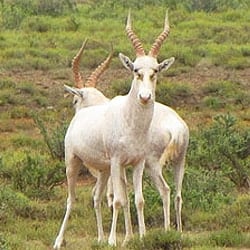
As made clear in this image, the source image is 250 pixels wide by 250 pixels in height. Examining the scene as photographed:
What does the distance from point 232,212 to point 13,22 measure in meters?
16.5

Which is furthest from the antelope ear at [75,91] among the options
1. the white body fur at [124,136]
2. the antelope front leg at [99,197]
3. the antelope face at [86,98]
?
the antelope front leg at [99,197]

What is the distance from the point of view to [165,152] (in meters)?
10.9

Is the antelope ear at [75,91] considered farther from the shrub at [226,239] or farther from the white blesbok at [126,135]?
the shrub at [226,239]

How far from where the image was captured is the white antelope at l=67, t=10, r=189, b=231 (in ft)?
35.6

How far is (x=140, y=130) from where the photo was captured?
31.7ft

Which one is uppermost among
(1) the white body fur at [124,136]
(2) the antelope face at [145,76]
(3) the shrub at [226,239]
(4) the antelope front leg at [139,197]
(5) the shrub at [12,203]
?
(2) the antelope face at [145,76]

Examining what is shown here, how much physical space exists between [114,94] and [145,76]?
1025 centimetres

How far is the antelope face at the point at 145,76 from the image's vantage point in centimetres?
935

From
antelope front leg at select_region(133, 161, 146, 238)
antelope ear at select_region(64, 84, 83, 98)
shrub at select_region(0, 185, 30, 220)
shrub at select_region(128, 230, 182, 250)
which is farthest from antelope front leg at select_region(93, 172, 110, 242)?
shrub at select_region(0, 185, 30, 220)

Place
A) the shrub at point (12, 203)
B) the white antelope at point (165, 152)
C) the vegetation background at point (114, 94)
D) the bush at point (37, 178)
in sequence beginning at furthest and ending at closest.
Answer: the bush at point (37, 178) < the shrub at point (12, 203) < the vegetation background at point (114, 94) < the white antelope at point (165, 152)

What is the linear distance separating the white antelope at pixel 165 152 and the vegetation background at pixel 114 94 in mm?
401

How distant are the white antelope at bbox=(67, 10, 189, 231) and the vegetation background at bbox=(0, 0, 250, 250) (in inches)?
15.8

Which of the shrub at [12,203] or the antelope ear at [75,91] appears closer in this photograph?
the antelope ear at [75,91]

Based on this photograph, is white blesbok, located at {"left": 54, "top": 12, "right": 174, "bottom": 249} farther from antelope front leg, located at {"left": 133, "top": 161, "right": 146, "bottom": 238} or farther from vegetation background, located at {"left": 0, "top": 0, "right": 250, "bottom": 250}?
vegetation background, located at {"left": 0, "top": 0, "right": 250, "bottom": 250}
